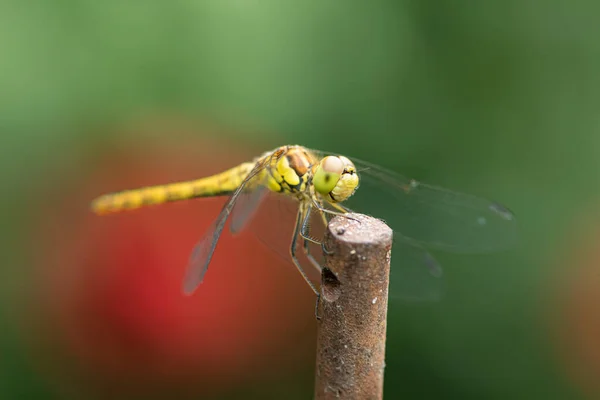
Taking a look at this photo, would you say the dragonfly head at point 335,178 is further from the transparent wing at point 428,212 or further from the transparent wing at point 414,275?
the transparent wing at point 414,275

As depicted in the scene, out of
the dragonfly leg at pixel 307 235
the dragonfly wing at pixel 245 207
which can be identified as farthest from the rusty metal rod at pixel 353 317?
the dragonfly wing at pixel 245 207

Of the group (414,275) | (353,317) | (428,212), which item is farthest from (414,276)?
(353,317)

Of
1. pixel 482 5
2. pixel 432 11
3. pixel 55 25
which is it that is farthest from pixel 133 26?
pixel 482 5

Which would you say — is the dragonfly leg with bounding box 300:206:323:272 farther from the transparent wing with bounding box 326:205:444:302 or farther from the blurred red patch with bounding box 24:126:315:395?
the transparent wing with bounding box 326:205:444:302

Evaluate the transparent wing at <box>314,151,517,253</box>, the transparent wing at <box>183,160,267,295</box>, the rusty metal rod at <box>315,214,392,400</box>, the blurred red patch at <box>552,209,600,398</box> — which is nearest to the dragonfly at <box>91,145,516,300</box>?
the transparent wing at <box>314,151,517,253</box>

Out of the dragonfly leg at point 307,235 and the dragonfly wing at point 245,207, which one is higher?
the dragonfly wing at point 245,207

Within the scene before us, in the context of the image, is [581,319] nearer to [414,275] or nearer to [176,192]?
[414,275]
